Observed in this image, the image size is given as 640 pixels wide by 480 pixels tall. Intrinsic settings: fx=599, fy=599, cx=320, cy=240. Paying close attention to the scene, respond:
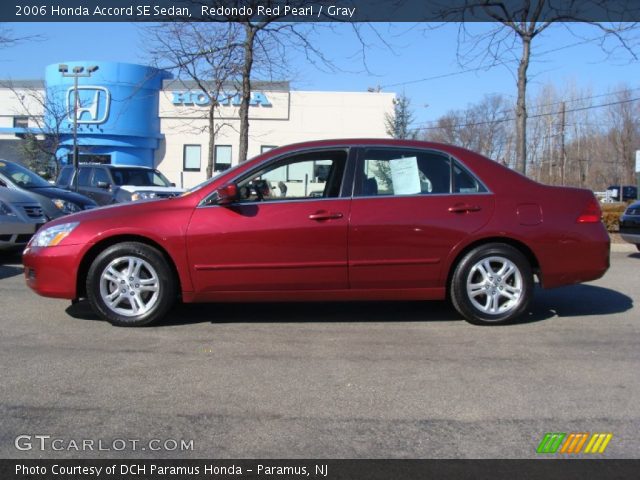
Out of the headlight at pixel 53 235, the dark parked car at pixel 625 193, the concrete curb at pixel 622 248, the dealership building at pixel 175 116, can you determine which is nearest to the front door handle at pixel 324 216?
the headlight at pixel 53 235

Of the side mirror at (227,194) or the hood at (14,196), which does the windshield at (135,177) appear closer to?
the hood at (14,196)

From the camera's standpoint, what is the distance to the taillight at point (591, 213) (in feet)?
18.1

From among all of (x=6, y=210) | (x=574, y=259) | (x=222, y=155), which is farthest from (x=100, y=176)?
(x=222, y=155)

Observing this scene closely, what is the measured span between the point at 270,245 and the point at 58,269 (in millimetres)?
1887

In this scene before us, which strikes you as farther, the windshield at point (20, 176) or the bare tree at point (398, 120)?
the bare tree at point (398, 120)

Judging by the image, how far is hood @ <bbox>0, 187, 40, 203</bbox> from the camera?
879 centimetres

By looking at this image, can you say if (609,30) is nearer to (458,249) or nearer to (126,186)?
(458,249)

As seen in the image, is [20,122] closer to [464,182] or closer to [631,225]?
[631,225]

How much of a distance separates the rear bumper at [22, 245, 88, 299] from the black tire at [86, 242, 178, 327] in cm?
15

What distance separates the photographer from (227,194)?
5.12 metres

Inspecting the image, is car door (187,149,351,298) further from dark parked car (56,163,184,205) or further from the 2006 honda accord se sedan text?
dark parked car (56,163,184,205)

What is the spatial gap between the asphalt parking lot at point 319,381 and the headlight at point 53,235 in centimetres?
75

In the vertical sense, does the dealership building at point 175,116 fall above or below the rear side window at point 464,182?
above
